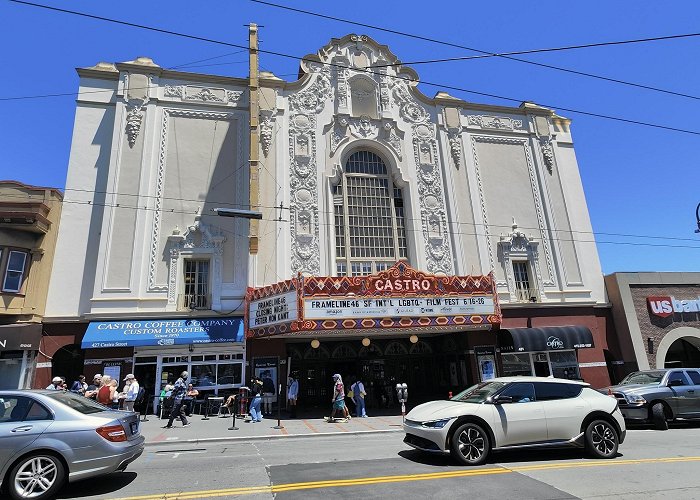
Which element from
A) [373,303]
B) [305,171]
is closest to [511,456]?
[373,303]

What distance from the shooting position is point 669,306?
2408 centimetres

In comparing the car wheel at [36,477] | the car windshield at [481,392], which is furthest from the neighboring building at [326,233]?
the car wheel at [36,477]

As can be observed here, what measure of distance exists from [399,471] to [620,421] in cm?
489

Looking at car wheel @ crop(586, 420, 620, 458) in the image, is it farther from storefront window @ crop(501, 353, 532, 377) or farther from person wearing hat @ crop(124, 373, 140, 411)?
person wearing hat @ crop(124, 373, 140, 411)

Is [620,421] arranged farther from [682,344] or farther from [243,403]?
[682,344]

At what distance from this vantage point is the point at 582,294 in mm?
24469

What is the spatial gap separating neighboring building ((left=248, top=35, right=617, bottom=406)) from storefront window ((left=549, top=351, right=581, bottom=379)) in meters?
0.07

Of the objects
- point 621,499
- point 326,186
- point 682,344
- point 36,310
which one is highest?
point 326,186

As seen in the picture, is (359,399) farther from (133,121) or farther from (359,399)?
(133,121)

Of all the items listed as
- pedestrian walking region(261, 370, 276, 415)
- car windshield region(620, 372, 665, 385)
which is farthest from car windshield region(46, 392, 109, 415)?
car windshield region(620, 372, 665, 385)

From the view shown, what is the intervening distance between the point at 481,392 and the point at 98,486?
719 cm

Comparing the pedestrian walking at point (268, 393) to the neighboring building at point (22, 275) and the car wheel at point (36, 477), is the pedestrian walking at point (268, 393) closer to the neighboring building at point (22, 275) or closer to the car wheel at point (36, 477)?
the neighboring building at point (22, 275)

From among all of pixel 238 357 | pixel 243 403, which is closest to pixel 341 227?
pixel 238 357

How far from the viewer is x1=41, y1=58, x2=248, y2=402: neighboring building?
18812mm
